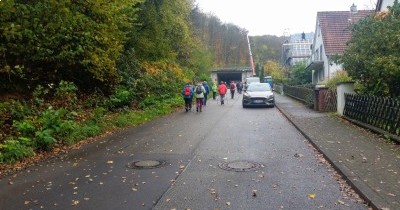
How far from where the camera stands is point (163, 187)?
648cm

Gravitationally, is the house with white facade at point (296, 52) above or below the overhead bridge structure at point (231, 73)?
above

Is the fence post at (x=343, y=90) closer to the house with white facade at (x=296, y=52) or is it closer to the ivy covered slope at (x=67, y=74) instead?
the ivy covered slope at (x=67, y=74)

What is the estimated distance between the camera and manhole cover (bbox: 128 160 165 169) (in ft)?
26.4

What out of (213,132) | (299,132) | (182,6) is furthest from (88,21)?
(182,6)

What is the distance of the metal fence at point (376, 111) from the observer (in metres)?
10.6

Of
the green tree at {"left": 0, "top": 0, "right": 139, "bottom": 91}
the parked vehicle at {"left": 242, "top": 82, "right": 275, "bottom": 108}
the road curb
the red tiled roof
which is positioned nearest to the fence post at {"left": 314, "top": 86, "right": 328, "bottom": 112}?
the parked vehicle at {"left": 242, "top": 82, "right": 275, "bottom": 108}

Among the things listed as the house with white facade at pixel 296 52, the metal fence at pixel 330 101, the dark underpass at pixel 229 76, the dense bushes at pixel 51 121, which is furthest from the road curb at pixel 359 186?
the house with white facade at pixel 296 52

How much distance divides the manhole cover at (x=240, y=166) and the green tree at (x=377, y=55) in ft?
22.9

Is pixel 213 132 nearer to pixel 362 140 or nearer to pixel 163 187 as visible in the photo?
pixel 362 140

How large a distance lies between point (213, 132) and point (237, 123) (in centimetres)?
273

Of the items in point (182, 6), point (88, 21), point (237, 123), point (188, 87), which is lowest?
point (237, 123)

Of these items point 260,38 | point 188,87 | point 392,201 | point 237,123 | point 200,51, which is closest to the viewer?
point 392,201

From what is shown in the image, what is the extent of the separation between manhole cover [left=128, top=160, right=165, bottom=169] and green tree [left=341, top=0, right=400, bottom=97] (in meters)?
8.41

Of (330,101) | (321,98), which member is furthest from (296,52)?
(330,101)
